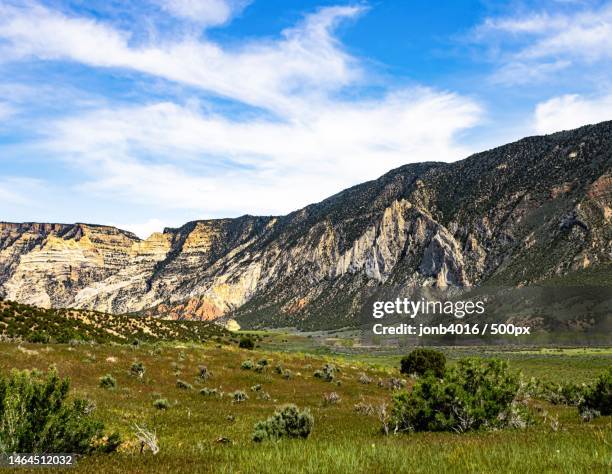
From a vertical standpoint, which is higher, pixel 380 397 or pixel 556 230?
pixel 556 230

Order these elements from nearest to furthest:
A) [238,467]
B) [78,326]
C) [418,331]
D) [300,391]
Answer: [238,467] → [300,391] → [78,326] → [418,331]

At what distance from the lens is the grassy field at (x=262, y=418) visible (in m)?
7.51

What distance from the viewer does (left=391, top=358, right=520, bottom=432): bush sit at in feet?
43.9

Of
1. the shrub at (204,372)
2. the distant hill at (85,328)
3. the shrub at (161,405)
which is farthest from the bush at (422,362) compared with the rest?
the shrub at (161,405)

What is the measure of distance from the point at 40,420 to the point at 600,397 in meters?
20.7

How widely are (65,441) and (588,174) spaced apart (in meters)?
224

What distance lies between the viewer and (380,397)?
3275cm

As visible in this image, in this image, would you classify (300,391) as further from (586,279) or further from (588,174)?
(588,174)

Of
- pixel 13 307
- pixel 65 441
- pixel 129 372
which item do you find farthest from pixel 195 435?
pixel 13 307

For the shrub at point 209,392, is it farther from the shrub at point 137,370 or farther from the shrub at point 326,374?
the shrub at point 326,374

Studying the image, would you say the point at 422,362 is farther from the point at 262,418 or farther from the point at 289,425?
the point at 289,425

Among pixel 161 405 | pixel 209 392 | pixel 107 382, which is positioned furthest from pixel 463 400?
pixel 107 382

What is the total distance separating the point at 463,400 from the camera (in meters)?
13.3

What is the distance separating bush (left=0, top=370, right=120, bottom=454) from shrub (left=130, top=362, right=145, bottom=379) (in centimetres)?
2022
